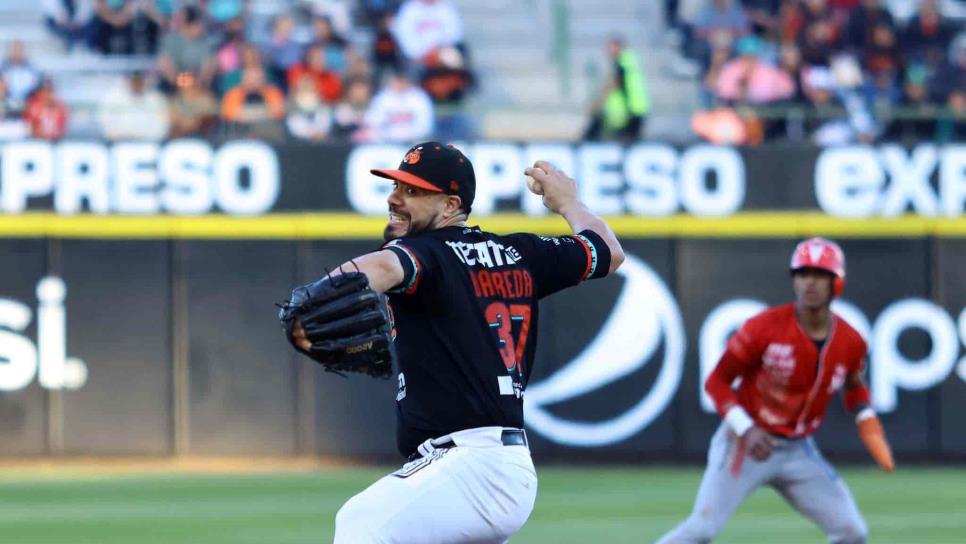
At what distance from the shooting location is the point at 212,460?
16.6 m

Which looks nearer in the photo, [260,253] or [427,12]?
[260,253]

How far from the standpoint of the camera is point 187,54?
17.8 meters

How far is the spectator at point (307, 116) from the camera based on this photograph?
16844mm

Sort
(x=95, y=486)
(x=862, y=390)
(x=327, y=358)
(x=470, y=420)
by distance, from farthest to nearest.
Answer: (x=95, y=486) < (x=862, y=390) < (x=470, y=420) < (x=327, y=358)

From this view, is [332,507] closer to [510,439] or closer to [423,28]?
[423,28]

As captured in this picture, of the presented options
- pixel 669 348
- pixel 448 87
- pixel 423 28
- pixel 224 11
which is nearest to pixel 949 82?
pixel 669 348

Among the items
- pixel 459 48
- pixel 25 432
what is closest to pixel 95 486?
pixel 25 432

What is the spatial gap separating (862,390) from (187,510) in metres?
5.85

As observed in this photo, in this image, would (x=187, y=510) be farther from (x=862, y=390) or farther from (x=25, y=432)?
(x=862, y=390)

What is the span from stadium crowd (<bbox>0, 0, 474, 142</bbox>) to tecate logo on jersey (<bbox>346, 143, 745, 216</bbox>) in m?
0.41

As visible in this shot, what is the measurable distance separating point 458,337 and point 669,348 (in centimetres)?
1128

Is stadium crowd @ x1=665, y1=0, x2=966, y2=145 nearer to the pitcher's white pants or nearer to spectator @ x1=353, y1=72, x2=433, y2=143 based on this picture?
spectator @ x1=353, y1=72, x2=433, y2=143

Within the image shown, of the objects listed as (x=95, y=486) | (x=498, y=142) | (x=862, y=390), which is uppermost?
(x=498, y=142)

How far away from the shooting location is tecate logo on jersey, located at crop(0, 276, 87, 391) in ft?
53.8
